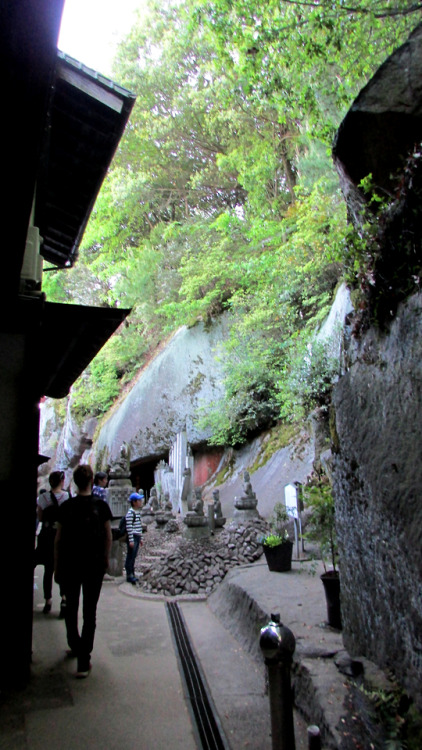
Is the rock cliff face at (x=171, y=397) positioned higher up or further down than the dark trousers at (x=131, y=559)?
higher up

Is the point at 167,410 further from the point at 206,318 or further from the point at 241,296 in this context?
the point at 241,296

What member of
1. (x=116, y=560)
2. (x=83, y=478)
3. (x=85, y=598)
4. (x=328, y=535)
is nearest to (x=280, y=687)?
(x=85, y=598)

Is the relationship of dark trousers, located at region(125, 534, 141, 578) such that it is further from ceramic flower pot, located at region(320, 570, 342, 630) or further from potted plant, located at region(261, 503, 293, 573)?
ceramic flower pot, located at region(320, 570, 342, 630)

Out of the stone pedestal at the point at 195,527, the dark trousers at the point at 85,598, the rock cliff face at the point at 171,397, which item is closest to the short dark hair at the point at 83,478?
the dark trousers at the point at 85,598

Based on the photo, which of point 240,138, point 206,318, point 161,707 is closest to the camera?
point 161,707

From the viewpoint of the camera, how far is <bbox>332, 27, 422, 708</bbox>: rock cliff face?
270 cm

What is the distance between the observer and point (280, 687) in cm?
242

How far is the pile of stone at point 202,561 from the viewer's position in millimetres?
7730

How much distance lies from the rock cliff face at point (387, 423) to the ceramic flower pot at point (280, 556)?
326cm

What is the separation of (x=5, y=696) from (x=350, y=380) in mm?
3901

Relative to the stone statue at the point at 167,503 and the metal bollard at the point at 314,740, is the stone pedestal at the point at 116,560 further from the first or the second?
the metal bollard at the point at 314,740

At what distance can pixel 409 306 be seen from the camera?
2.84 m

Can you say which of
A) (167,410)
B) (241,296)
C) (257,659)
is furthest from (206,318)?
(257,659)

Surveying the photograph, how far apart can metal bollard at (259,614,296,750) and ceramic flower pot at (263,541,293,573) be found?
449cm
